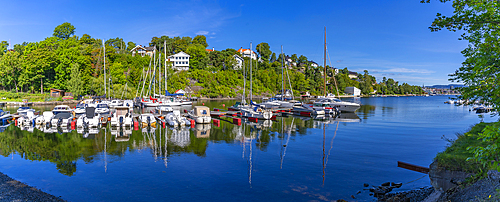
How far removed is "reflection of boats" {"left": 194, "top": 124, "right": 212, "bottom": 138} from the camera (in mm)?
32250

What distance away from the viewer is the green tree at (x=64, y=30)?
10912 centimetres

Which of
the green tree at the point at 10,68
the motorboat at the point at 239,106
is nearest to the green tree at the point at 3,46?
the green tree at the point at 10,68

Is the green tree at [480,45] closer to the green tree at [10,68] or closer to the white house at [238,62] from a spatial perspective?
the green tree at [10,68]

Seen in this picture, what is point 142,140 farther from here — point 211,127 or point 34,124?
point 34,124

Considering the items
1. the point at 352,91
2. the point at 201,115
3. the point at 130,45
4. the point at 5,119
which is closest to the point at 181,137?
Result: the point at 201,115

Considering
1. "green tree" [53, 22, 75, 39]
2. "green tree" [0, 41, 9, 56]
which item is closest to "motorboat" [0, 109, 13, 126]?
"green tree" [0, 41, 9, 56]

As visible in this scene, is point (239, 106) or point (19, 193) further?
point (239, 106)

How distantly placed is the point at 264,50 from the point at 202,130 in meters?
132

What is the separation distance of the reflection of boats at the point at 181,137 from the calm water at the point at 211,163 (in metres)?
0.09

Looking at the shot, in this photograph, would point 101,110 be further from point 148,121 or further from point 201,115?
point 201,115

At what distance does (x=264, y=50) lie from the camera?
16312cm

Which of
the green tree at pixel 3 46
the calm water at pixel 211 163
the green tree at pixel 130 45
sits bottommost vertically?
the calm water at pixel 211 163

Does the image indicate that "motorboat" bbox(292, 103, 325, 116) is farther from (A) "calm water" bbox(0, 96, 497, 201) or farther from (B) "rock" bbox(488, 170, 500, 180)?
(B) "rock" bbox(488, 170, 500, 180)

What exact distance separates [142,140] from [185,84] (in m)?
90.5
